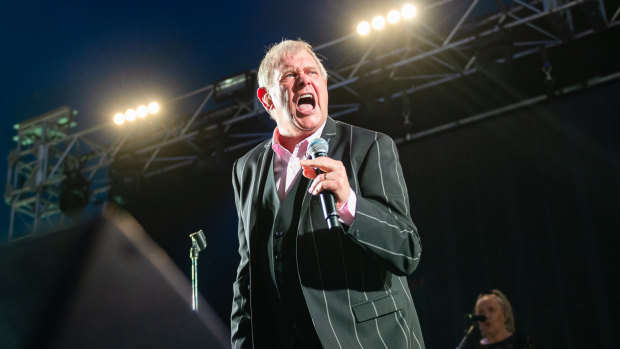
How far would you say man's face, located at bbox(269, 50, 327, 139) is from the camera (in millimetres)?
1669

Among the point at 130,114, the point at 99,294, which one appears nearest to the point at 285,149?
the point at 99,294

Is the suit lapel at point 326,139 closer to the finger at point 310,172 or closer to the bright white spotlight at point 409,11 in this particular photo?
the finger at point 310,172

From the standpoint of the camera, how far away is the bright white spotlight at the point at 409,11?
18.6ft

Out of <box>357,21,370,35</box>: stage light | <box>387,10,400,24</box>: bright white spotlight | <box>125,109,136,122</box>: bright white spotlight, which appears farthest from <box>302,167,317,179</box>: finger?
<box>125,109,136,122</box>: bright white spotlight

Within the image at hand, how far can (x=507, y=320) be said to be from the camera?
175 inches

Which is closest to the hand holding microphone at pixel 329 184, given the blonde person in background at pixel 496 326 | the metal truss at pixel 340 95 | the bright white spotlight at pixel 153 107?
the blonde person in background at pixel 496 326

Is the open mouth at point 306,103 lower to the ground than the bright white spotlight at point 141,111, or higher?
lower

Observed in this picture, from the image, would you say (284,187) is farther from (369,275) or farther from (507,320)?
(507,320)

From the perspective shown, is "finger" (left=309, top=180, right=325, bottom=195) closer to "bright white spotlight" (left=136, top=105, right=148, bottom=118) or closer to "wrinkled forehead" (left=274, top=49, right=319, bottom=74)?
"wrinkled forehead" (left=274, top=49, right=319, bottom=74)

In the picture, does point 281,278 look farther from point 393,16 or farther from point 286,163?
point 393,16

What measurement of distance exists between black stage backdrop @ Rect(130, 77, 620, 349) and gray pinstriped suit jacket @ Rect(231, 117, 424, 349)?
4.86 meters

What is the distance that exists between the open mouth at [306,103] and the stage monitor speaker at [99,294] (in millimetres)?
4432

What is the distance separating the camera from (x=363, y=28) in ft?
19.7

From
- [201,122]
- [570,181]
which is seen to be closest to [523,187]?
[570,181]
